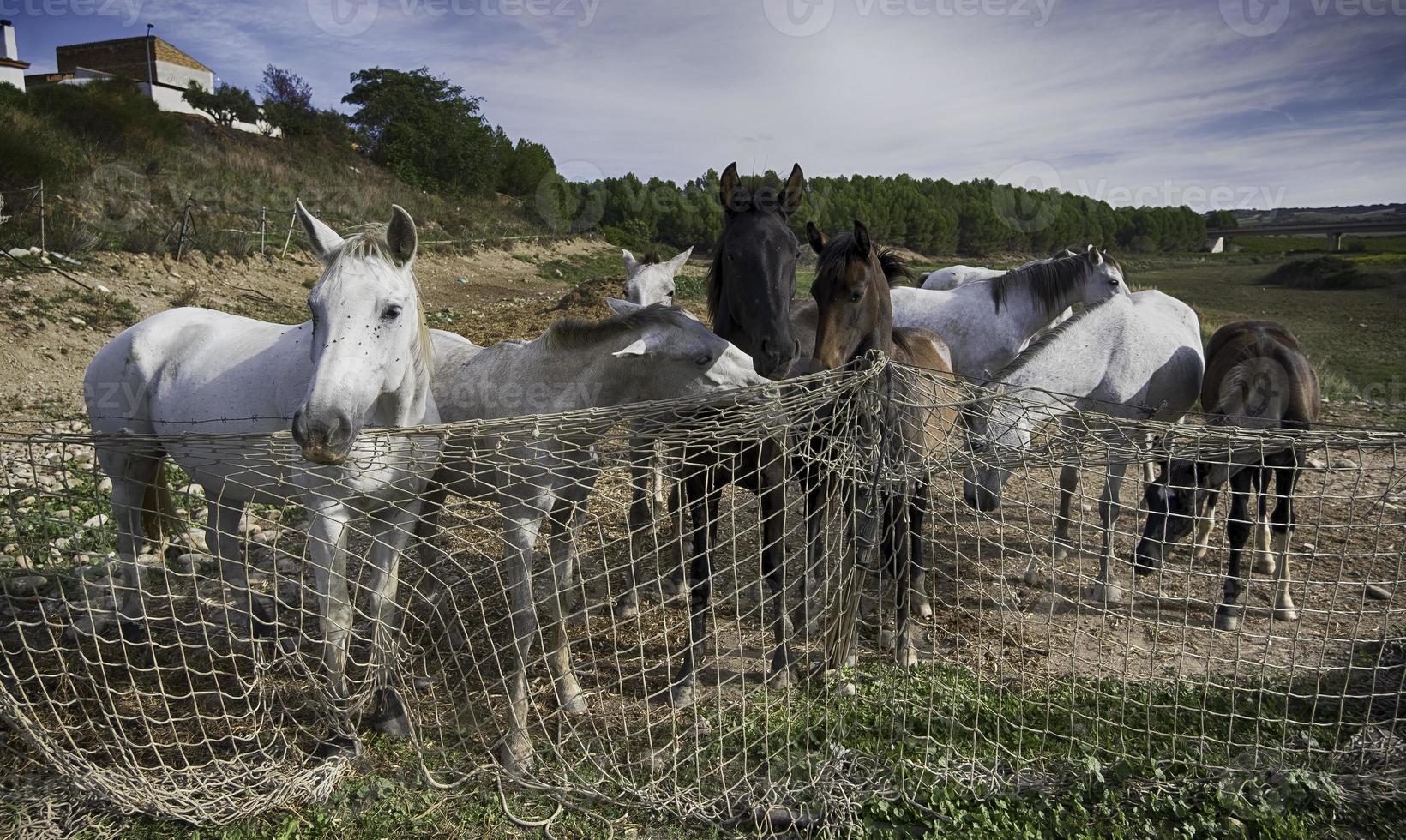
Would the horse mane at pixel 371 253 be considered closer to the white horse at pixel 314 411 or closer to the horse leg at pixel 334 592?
the white horse at pixel 314 411

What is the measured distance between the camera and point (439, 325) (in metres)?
13.1

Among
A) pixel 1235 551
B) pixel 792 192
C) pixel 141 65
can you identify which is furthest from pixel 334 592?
pixel 141 65

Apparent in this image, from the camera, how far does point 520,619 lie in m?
3.06

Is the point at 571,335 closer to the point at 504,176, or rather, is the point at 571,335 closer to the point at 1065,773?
the point at 1065,773

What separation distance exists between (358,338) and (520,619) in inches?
48.9

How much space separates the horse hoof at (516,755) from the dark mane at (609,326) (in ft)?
5.22

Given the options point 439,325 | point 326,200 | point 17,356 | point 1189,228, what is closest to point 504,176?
point 326,200

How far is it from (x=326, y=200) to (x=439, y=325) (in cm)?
1452

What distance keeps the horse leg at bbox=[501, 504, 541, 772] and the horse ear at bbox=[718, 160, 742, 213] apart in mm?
1877

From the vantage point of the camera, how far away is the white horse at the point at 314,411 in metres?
2.57

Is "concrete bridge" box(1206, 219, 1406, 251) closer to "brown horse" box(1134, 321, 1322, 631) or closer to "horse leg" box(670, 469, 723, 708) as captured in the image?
"brown horse" box(1134, 321, 1322, 631)

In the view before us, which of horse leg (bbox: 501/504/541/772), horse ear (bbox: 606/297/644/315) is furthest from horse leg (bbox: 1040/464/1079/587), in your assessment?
horse leg (bbox: 501/504/541/772)

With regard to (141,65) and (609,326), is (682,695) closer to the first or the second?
(609,326)

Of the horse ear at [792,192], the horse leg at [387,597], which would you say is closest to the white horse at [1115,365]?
the horse ear at [792,192]
